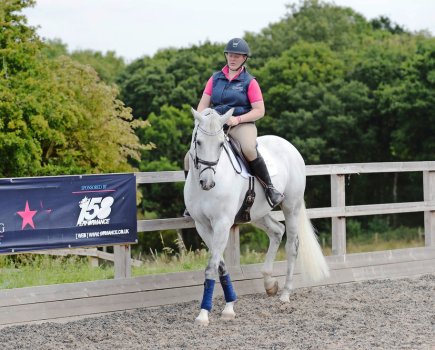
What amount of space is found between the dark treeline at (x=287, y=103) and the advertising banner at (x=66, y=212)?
11459 millimetres

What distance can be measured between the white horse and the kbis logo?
81 cm

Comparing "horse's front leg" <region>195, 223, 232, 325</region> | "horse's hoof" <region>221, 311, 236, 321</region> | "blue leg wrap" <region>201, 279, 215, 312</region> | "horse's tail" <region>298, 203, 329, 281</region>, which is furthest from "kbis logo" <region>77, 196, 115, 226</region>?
"horse's tail" <region>298, 203, 329, 281</region>

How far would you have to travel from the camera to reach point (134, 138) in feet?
69.7

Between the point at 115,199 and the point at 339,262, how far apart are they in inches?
133

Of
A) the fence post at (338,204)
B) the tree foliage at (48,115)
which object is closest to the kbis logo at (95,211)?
the fence post at (338,204)

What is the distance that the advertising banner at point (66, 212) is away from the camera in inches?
278

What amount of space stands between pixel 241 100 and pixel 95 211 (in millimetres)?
1843

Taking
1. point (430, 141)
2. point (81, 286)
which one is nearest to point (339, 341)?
point (81, 286)

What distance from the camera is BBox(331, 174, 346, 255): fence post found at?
9.66 m

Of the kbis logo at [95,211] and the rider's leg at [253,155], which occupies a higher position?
the rider's leg at [253,155]

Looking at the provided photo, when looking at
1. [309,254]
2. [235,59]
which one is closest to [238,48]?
[235,59]

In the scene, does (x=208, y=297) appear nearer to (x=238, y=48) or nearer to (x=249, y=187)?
(x=249, y=187)

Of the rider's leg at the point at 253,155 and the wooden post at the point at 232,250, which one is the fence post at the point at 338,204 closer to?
the wooden post at the point at 232,250

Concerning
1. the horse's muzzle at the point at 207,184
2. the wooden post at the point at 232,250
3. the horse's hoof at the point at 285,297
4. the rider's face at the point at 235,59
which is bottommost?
the horse's hoof at the point at 285,297
